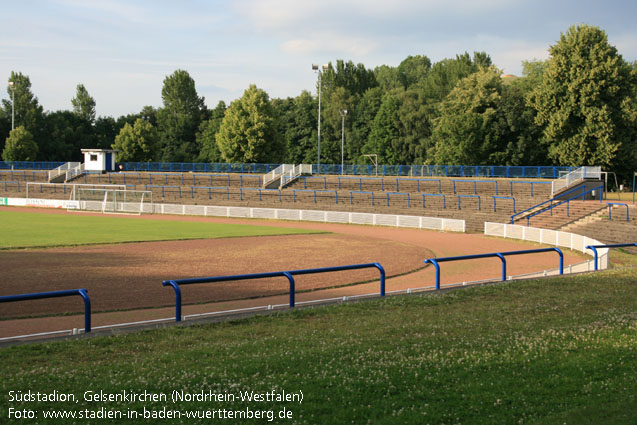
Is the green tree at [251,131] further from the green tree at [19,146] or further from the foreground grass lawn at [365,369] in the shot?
the foreground grass lawn at [365,369]

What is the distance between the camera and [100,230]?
3716 centimetres

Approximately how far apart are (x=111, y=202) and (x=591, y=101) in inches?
1769

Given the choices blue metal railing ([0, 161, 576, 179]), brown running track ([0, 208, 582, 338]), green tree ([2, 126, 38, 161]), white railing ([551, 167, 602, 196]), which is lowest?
brown running track ([0, 208, 582, 338])

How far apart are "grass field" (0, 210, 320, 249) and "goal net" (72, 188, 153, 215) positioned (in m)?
6.02

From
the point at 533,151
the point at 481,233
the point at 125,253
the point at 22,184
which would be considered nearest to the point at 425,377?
the point at 125,253

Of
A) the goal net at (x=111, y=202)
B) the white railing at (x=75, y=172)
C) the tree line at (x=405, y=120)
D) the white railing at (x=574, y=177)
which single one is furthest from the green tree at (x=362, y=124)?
the white railing at (x=574, y=177)

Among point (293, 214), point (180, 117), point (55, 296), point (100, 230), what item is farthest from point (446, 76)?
point (55, 296)

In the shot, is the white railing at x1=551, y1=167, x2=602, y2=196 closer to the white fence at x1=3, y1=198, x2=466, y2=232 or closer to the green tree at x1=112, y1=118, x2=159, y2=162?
the white fence at x1=3, y1=198, x2=466, y2=232

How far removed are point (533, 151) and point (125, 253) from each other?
4802 cm

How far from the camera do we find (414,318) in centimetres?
1087

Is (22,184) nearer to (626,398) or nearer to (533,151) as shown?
(533,151)

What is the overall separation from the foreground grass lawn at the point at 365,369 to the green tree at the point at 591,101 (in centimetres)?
4583

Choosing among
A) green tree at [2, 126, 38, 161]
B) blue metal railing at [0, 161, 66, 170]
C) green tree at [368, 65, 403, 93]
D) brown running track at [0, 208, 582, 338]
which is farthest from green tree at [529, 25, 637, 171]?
green tree at [2, 126, 38, 161]

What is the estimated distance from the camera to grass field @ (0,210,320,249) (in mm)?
31344
